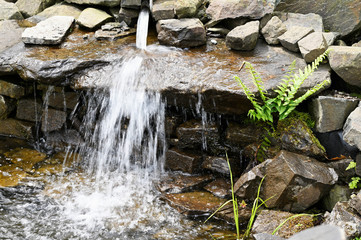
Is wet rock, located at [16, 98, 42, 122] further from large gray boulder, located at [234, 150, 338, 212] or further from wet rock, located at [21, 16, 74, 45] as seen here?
large gray boulder, located at [234, 150, 338, 212]

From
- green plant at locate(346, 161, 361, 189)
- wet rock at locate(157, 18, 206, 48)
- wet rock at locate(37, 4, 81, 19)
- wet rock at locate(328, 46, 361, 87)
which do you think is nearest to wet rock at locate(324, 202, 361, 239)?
green plant at locate(346, 161, 361, 189)

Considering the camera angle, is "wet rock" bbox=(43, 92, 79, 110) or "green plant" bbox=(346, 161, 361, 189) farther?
"wet rock" bbox=(43, 92, 79, 110)

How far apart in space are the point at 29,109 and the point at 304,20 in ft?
18.0

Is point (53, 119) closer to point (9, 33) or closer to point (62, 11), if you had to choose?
point (9, 33)

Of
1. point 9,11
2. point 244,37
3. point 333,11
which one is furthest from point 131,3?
point 333,11

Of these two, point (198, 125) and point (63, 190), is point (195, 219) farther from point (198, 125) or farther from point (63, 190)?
point (63, 190)

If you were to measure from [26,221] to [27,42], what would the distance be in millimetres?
3618

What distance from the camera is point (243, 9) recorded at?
6832 millimetres

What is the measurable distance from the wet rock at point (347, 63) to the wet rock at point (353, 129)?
558 mm

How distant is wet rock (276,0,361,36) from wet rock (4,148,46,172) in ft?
17.6

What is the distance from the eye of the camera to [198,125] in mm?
5973


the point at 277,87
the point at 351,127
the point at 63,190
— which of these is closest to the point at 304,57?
the point at 277,87

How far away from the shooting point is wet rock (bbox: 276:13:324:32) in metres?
6.71

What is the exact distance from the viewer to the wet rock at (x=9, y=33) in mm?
7211
